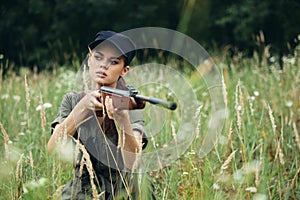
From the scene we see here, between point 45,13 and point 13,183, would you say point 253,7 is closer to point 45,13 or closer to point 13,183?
point 45,13

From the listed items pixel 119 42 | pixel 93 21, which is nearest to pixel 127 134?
pixel 119 42

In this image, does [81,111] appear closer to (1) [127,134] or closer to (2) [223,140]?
(1) [127,134]

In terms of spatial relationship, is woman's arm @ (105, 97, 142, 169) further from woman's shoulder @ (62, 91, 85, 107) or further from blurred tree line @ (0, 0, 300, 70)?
blurred tree line @ (0, 0, 300, 70)

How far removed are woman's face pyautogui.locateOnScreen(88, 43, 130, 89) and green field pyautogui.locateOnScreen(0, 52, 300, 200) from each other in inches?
11.0

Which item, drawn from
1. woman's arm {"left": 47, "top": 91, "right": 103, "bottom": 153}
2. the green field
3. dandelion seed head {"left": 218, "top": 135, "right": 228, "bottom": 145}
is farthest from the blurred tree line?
woman's arm {"left": 47, "top": 91, "right": 103, "bottom": 153}

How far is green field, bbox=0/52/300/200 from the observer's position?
174 centimetres

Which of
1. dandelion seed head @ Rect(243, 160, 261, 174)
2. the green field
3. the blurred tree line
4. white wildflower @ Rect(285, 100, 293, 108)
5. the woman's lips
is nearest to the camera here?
dandelion seed head @ Rect(243, 160, 261, 174)

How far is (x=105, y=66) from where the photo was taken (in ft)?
6.20

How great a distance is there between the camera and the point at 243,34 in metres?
9.35

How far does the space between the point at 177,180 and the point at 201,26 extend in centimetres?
836

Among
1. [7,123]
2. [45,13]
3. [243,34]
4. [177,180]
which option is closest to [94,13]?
[45,13]

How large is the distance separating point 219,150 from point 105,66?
3.46 feet

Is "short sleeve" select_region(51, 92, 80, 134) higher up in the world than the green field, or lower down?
higher up

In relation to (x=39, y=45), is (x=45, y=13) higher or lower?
higher
